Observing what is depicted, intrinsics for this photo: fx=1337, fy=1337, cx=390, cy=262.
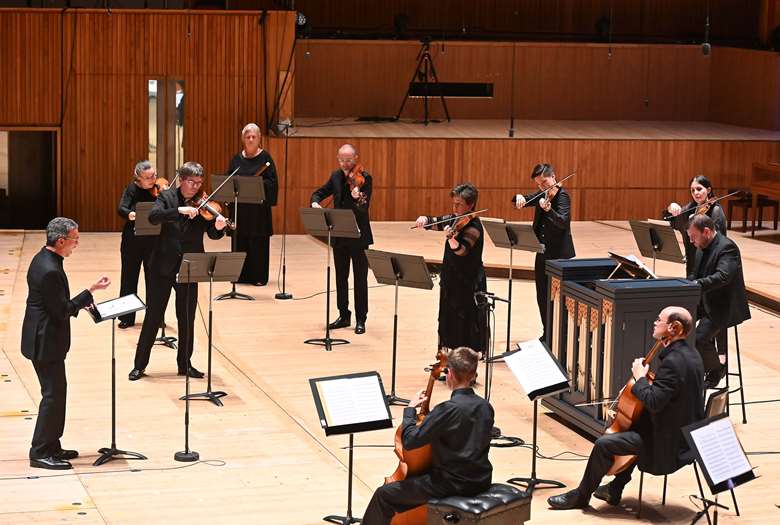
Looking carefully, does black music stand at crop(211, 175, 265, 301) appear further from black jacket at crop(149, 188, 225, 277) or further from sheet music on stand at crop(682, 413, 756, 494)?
sheet music on stand at crop(682, 413, 756, 494)

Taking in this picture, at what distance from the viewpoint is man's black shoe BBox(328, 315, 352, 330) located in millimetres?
10578

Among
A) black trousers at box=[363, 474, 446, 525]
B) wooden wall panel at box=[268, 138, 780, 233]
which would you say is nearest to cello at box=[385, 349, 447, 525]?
black trousers at box=[363, 474, 446, 525]

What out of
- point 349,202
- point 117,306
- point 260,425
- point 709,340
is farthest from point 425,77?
point 117,306

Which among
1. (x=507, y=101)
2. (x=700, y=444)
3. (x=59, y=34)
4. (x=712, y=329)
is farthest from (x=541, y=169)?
(x=507, y=101)

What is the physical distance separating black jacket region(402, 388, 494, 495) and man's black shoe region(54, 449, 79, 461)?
2.42 metres

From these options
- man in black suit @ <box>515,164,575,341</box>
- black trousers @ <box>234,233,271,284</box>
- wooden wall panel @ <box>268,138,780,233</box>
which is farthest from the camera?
wooden wall panel @ <box>268,138,780,233</box>

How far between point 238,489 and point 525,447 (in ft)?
5.88

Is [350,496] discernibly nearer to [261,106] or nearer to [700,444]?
[700,444]

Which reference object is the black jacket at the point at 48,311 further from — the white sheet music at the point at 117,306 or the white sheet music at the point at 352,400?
the white sheet music at the point at 352,400

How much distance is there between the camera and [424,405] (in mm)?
6047

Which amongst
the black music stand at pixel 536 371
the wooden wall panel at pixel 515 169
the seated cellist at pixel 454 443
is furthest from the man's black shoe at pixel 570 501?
the wooden wall panel at pixel 515 169

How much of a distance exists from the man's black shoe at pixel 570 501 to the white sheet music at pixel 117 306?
247 cm

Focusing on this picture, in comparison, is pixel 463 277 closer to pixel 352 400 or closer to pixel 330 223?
pixel 330 223

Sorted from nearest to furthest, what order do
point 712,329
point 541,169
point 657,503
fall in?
point 657,503 < point 712,329 < point 541,169
